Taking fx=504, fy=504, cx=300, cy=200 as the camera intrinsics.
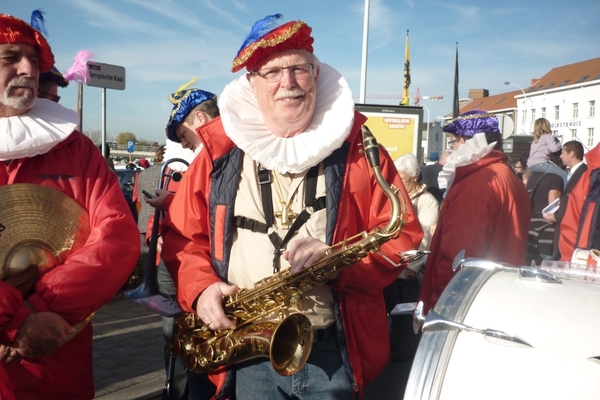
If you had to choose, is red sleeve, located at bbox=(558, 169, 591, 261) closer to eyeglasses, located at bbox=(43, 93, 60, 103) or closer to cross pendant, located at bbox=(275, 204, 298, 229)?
cross pendant, located at bbox=(275, 204, 298, 229)

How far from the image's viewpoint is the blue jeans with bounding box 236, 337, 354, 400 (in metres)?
2.28

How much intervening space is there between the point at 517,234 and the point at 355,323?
1.73m

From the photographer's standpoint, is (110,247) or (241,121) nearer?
(110,247)

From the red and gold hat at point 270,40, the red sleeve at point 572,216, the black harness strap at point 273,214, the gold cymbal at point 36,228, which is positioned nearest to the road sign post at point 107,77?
the red and gold hat at point 270,40

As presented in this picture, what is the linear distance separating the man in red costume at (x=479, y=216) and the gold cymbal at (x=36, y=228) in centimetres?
214

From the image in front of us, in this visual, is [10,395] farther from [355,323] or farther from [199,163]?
[355,323]

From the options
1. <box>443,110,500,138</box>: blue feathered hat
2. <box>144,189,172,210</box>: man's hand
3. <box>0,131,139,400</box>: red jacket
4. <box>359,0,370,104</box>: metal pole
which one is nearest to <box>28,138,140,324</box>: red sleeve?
<box>0,131,139,400</box>: red jacket

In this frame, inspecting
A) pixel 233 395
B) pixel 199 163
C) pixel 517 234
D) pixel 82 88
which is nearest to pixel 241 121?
pixel 199 163

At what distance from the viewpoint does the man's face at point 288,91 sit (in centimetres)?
240

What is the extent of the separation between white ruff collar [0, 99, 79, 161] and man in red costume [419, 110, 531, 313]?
92.0 inches

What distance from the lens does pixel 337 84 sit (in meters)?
2.59

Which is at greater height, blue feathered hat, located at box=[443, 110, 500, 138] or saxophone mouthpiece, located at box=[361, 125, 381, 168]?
blue feathered hat, located at box=[443, 110, 500, 138]

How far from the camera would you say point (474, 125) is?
393 cm

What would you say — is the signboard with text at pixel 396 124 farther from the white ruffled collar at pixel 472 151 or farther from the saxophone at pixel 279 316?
the saxophone at pixel 279 316
